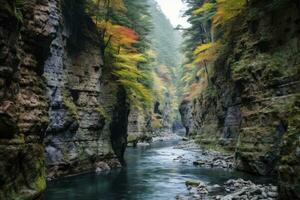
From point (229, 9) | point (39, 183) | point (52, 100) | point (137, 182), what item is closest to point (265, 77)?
point (229, 9)

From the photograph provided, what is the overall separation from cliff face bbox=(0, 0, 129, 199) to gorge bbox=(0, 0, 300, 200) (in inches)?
2.3

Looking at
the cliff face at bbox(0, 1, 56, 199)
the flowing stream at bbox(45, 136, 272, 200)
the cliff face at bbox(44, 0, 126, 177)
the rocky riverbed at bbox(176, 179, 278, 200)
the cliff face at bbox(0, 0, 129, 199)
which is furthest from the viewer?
the cliff face at bbox(44, 0, 126, 177)

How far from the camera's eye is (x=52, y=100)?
2377 cm

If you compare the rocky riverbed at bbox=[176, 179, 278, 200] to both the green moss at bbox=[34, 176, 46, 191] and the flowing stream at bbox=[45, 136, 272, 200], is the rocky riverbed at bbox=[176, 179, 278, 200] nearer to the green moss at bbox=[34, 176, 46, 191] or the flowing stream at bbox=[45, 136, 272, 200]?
the flowing stream at bbox=[45, 136, 272, 200]

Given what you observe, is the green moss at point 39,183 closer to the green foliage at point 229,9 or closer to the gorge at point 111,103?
the gorge at point 111,103

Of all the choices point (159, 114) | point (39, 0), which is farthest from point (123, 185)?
point (159, 114)

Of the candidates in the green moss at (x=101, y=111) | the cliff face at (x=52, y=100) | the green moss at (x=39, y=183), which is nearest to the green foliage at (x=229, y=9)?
the cliff face at (x=52, y=100)

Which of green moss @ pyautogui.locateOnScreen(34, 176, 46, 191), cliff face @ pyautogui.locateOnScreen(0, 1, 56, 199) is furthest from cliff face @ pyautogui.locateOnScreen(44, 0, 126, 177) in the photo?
green moss @ pyautogui.locateOnScreen(34, 176, 46, 191)

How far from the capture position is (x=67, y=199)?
17703 millimetres

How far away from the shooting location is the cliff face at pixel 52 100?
11805 mm

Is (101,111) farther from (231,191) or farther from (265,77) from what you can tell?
(231,191)

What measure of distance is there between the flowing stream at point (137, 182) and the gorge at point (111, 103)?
68mm

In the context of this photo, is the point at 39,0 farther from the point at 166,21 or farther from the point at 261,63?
the point at 166,21

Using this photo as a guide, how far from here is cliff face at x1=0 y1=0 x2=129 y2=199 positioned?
11805mm
